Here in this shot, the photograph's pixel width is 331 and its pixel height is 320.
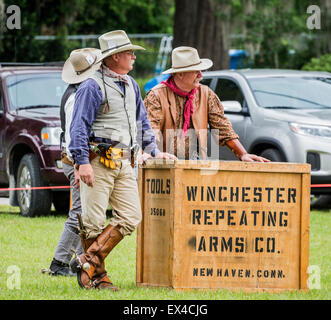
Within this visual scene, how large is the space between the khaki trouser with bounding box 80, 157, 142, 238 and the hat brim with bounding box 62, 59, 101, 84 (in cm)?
82

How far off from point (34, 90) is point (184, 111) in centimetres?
608

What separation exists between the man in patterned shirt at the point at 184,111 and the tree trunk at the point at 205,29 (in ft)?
45.5

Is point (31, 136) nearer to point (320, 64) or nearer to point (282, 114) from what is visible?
point (282, 114)

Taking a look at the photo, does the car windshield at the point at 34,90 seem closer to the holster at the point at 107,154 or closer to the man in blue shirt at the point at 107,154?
the man in blue shirt at the point at 107,154

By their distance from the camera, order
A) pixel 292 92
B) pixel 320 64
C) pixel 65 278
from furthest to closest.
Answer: pixel 320 64 → pixel 292 92 → pixel 65 278

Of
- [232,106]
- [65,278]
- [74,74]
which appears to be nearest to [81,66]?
[74,74]

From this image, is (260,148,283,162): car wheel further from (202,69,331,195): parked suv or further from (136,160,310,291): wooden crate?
(136,160,310,291): wooden crate

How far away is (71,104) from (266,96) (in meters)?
6.05

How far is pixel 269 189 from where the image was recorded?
22.4 ft

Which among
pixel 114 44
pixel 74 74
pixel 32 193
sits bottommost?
pixel 32 193

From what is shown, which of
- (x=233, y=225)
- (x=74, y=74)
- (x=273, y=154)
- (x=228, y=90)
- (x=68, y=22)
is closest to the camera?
(x=233, y=225)

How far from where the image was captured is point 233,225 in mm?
6766

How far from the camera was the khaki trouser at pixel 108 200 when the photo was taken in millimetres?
6852
